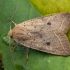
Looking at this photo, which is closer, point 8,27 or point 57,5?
point 57,5

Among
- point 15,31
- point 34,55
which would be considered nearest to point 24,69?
point 34,55

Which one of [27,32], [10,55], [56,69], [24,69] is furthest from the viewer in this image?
[27,32]

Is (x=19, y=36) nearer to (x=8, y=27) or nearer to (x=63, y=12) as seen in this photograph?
(x=8, y=27)

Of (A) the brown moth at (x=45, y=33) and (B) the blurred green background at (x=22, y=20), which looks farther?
(A) the brown moth at (x=45, y=33)

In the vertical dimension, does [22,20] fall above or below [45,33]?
above
